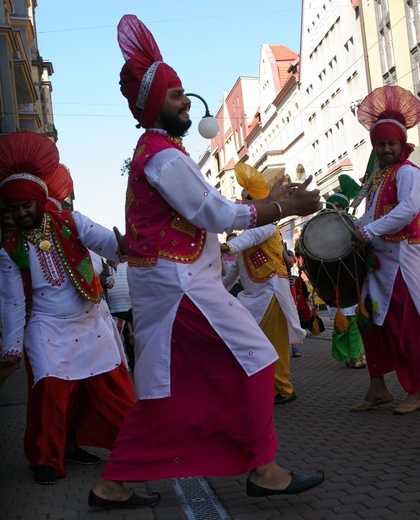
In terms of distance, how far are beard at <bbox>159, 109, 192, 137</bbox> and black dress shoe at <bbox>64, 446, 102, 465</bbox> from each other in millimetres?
2492

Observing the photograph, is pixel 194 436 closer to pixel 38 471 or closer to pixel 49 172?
pixel 38 471

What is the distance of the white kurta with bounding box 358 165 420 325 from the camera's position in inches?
259

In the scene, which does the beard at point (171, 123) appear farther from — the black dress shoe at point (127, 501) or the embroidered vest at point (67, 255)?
the black dress shoe at point (127, 501)

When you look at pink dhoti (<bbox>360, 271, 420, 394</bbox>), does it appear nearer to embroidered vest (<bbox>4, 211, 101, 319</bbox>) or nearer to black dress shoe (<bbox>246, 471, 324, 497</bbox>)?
embroidered vest (<bbox>4, 211, 101, 319</bbox>)

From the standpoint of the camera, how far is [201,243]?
4.25 meters

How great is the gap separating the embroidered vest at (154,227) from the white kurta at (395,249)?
2687mm

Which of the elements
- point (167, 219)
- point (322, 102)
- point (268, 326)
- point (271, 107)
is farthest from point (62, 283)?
point (271, 107)

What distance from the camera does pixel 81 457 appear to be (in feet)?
19.2

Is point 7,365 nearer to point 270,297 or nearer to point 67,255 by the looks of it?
point 67,255

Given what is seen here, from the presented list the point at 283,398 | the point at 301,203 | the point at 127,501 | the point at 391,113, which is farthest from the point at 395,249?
the point at 127,501

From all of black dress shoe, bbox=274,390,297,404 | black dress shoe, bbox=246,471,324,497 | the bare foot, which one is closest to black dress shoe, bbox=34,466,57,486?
black dress shoe, bbox=246,471,324,497

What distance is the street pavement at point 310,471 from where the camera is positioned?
416cm

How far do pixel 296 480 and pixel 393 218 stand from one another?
2.95 meters

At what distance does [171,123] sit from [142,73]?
29 centimetres
